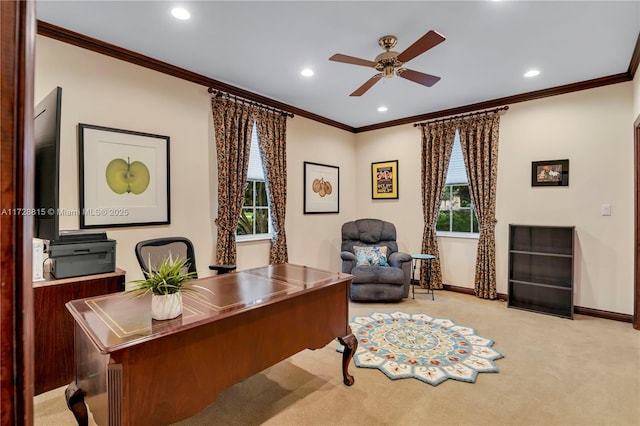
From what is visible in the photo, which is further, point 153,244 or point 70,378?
point 153,244

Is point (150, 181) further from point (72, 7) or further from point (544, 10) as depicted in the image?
point (544, 10)

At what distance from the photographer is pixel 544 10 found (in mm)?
2438

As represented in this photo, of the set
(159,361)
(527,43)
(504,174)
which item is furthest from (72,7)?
(504,174)

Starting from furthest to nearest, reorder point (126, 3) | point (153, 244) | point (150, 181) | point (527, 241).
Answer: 1. point (527, 241)
2. point (150, 181)
3. point (153, 244)
4. point (126, 3)

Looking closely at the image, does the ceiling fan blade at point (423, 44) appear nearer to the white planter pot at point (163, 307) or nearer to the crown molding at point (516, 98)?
the white planter pot at point (163, 307)

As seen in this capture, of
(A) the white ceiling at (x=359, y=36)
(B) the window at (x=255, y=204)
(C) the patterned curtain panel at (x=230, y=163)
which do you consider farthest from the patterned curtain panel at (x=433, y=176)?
(C) the patterned curtain panel at (x=230, y=163)

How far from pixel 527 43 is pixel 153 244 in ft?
12.3

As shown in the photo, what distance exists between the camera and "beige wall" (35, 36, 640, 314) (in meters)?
2.85

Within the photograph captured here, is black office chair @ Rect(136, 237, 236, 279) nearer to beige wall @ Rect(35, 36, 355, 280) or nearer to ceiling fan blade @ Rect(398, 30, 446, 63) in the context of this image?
beige wall @ Rect(35, 36, 355, 280)

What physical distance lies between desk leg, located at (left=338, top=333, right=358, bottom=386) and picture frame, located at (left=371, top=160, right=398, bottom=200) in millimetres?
3494

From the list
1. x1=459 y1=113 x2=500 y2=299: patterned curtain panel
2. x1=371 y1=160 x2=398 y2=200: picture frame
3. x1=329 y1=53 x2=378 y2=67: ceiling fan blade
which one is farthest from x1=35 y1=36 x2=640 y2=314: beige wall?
x1=329 y1=53 x2=378 y2=67: ceiling fan blade

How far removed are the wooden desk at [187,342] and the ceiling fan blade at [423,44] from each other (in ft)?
6.02

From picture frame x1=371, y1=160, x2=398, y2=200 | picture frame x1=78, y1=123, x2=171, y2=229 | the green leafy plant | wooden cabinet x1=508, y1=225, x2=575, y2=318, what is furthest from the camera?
picture frame x1=371, y1=160, x2=398, y2=200

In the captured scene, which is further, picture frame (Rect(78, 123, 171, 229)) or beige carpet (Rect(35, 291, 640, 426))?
picture frame (Rect(78, 123, 171, 229))
